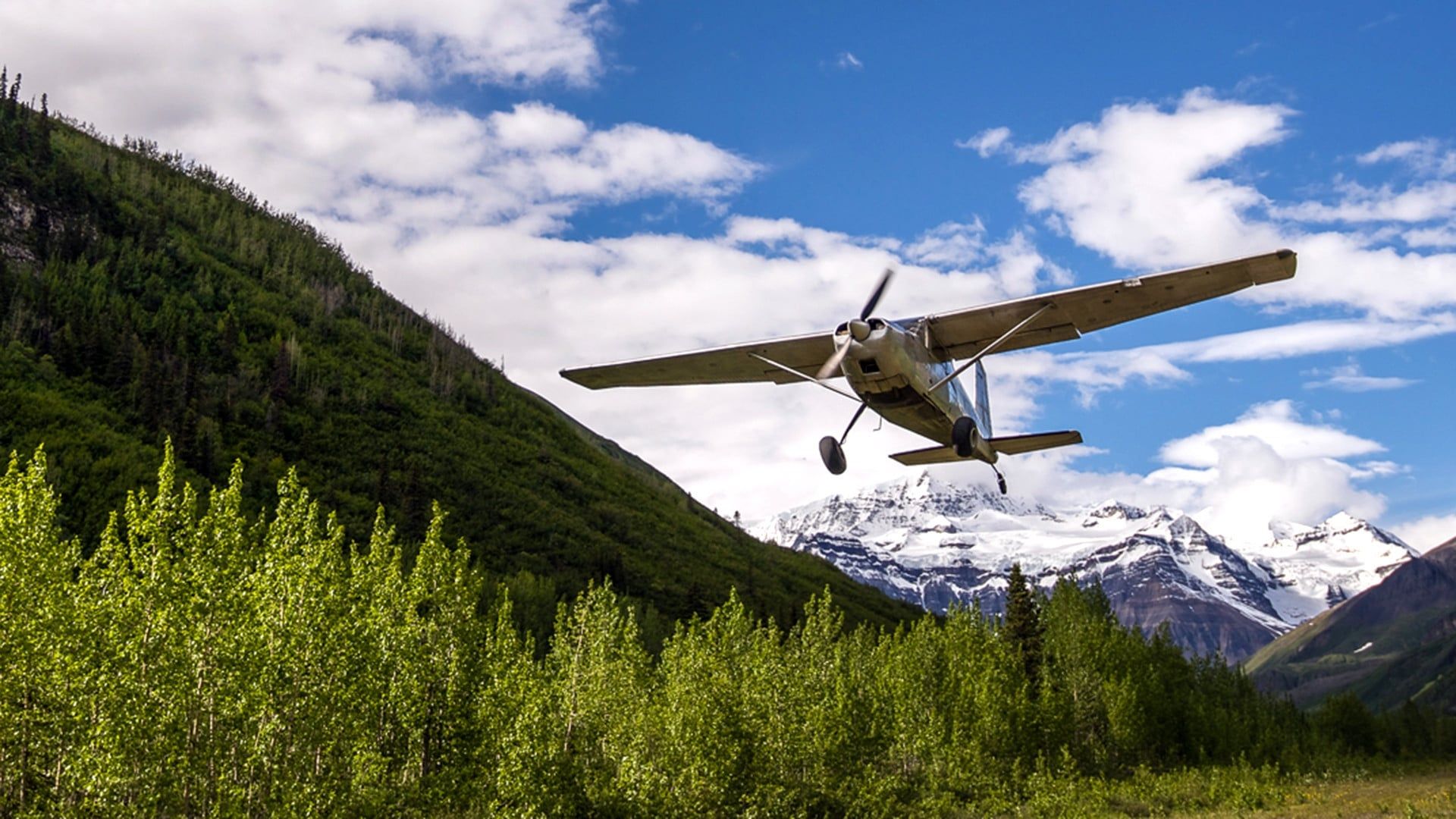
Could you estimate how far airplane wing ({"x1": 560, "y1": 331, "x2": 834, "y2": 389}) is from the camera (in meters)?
21.8

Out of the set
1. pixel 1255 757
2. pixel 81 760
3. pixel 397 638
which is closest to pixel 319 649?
pixel 397 638

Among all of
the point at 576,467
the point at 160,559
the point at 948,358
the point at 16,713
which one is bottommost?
the point at 16,713

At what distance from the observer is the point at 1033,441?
24.7 meters

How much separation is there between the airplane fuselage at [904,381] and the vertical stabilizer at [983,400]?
329 cm

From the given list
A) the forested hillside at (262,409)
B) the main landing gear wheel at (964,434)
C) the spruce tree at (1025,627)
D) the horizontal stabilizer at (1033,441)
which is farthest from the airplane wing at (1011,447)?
the forested hillside at (262,409)

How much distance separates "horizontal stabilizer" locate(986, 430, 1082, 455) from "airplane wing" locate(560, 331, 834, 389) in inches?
225

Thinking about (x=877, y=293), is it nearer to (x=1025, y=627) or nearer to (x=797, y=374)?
(x=797, y=374)

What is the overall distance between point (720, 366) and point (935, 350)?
5.05 metres

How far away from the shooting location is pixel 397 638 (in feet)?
85.5

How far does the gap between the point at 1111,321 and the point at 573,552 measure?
11656 cm

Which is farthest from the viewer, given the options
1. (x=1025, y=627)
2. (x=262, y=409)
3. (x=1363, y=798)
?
(x=262, y=409)

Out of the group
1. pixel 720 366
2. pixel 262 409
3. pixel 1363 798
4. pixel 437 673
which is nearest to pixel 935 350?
pixel 720 366

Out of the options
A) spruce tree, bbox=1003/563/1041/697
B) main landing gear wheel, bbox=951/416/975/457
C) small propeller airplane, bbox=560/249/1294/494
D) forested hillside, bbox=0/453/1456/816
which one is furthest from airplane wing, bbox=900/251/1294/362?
spruce tree, bbox=1003/563/1041/697

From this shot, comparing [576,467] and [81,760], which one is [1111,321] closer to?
[81,760]
